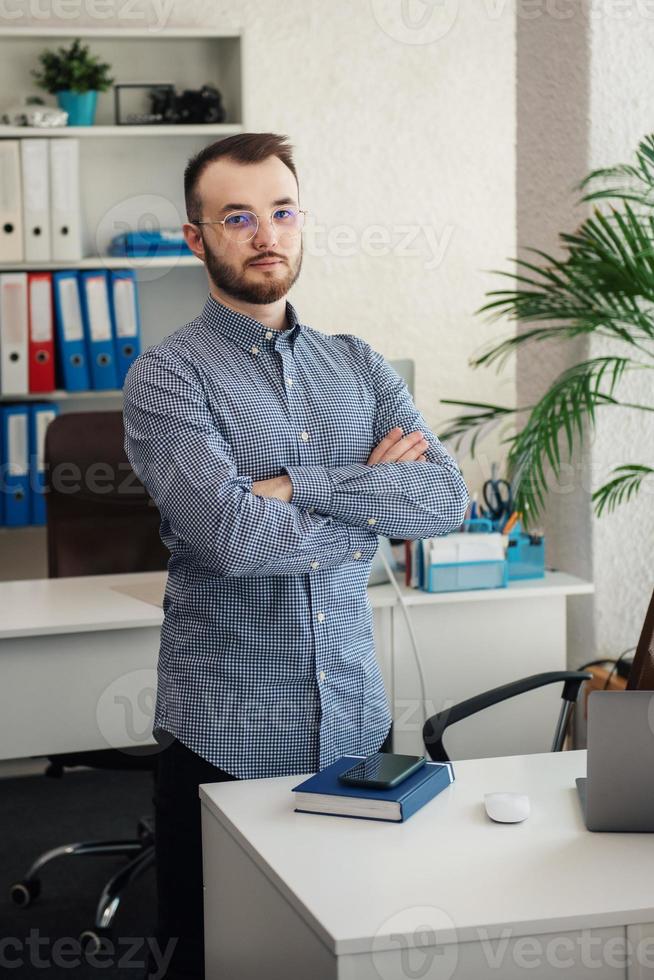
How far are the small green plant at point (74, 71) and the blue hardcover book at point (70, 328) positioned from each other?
595 mm

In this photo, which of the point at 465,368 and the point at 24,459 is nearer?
the point at 24,459

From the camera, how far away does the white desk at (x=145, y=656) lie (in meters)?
2.38

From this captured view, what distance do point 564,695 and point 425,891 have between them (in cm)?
92

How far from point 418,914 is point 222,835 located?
40cm

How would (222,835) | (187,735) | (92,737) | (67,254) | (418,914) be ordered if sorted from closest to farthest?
(418,914) → (222,835) → (187,735) → (92,737) → (67,254)

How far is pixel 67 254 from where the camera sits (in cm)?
370

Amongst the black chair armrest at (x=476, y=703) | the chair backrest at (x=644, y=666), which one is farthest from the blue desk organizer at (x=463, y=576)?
the chair backrest at (x=644, y=666)

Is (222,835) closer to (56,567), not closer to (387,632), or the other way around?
(387,632)

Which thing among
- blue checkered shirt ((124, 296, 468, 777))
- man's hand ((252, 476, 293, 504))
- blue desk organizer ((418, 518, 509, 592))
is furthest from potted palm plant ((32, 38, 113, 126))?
man's hand ((252, 476, 293, 504))

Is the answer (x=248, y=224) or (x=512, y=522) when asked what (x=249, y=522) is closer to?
(x=248, y=224)

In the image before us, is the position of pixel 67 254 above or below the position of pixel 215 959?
above

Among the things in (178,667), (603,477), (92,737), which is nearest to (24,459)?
(92,737)

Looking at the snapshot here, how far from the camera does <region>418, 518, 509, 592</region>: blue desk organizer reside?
2.57 m

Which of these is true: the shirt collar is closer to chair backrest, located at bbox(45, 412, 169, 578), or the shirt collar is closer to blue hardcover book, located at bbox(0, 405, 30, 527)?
chair backrest, located at bbox(45, 412, 169, 578)
